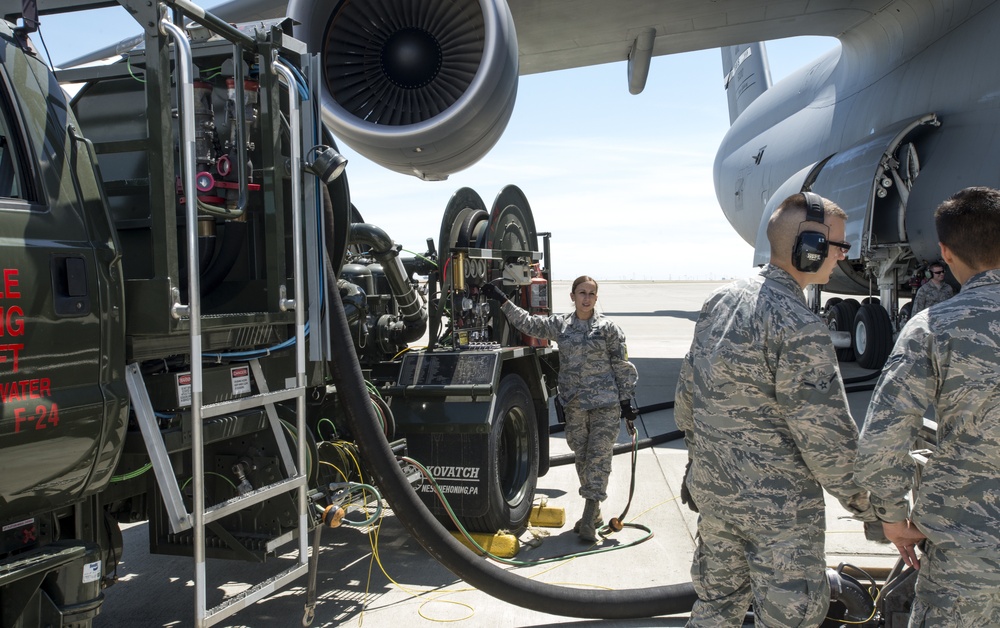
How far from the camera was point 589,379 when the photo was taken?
5691 millimetres

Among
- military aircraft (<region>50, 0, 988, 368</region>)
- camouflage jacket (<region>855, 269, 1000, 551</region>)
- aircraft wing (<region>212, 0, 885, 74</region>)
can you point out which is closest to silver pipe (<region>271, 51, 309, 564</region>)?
camouflage jacket (<region>855, 269, 1000, 551</region>)

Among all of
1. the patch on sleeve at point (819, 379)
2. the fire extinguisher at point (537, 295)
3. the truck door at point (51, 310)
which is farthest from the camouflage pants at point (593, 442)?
the truck door at point (51, 310)

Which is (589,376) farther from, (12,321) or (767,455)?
(12,321)

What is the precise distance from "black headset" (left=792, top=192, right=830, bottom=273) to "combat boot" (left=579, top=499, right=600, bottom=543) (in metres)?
2.97

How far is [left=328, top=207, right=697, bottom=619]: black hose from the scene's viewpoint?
3.61m

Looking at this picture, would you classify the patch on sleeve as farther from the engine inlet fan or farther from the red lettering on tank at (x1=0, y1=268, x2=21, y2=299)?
the engine inlet fan

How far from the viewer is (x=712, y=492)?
291 cm

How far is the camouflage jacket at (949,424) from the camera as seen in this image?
8.10 ft

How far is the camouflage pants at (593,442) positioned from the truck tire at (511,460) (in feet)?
1.08

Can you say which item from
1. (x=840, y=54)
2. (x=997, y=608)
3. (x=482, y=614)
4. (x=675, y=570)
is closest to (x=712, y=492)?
(x=997, y=608)

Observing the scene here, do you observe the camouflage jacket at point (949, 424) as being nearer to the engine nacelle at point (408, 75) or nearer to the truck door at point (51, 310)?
the truck door at point (51, 310)

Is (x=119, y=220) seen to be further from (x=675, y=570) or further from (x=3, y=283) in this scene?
(x=675, y=570)

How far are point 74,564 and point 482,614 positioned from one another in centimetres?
221

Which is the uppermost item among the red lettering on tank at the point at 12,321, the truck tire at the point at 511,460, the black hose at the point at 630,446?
the red lettering on tank at the point at 12,321
